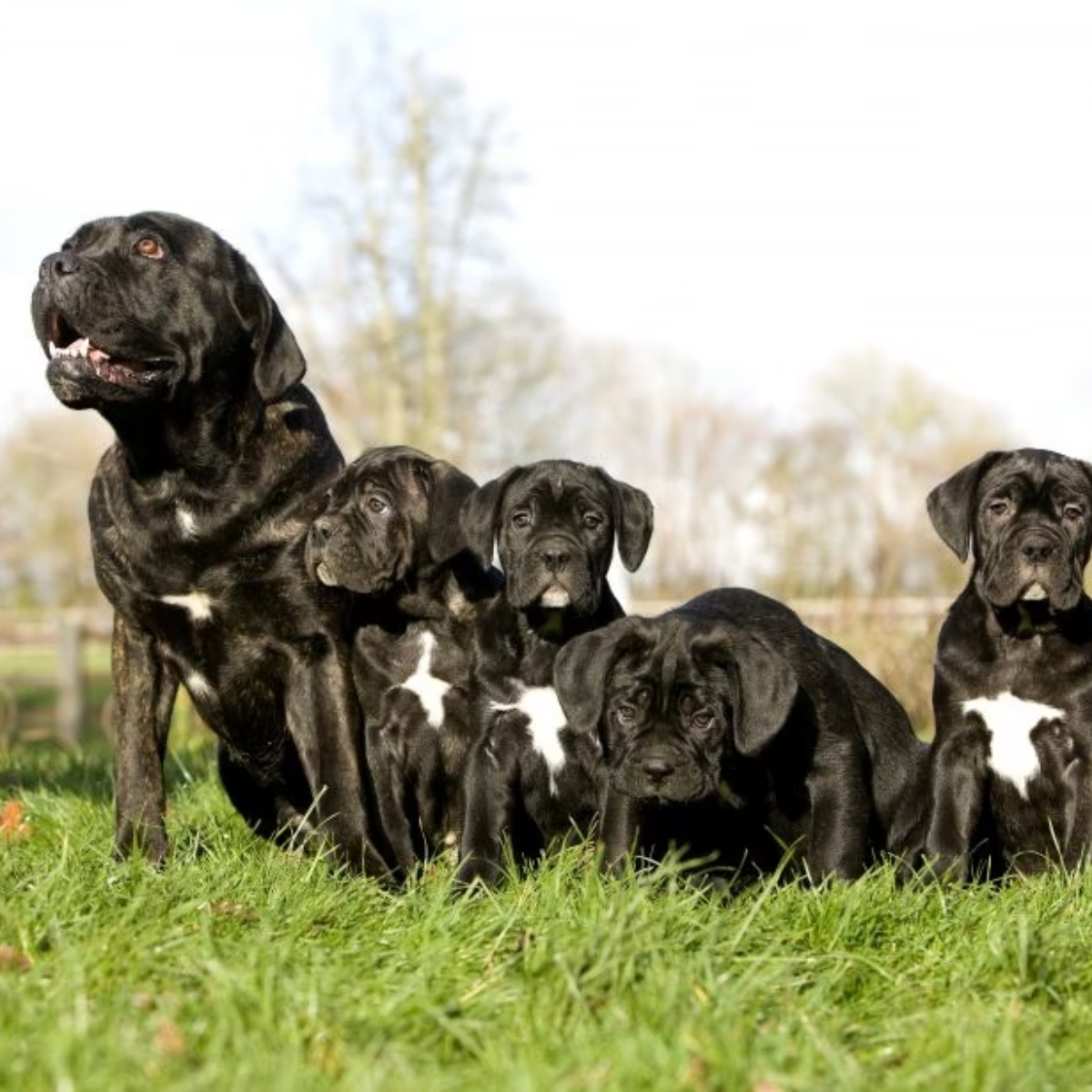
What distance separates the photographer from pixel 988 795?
5.99 m

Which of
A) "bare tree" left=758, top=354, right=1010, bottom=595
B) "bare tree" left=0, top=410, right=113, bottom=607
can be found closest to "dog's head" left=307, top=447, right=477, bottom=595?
"bare tree" left=758, top=354, right=1010, bottom=595

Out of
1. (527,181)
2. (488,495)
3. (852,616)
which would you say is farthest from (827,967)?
(527,181)

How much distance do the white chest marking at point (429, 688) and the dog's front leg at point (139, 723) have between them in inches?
36.1

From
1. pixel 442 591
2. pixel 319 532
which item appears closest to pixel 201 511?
pixel 319 532

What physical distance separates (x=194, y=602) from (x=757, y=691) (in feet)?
6.33

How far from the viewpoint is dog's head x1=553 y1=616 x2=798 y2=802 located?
5078 mm

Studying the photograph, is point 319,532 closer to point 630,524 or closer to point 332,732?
point 332,732

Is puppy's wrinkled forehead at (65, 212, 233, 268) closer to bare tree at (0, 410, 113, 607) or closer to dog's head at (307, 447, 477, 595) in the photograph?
dog's head at (307, 447, 477, 595)

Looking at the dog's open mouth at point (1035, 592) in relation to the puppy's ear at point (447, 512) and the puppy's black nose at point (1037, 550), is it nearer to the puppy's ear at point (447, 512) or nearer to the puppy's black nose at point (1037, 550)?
the puppy's black nose at point (1037, 550)

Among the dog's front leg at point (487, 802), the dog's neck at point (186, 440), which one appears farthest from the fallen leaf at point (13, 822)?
the dog's front leg at point (487, 802)

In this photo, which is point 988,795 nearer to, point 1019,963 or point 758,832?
point 758,832

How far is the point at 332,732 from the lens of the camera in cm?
578

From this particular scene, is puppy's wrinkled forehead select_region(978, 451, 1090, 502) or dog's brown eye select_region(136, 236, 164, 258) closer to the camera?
dog's brown eye select_region(136, 236, 164, 258)

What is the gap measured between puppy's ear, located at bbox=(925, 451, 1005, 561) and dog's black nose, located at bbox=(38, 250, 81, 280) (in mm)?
3087
